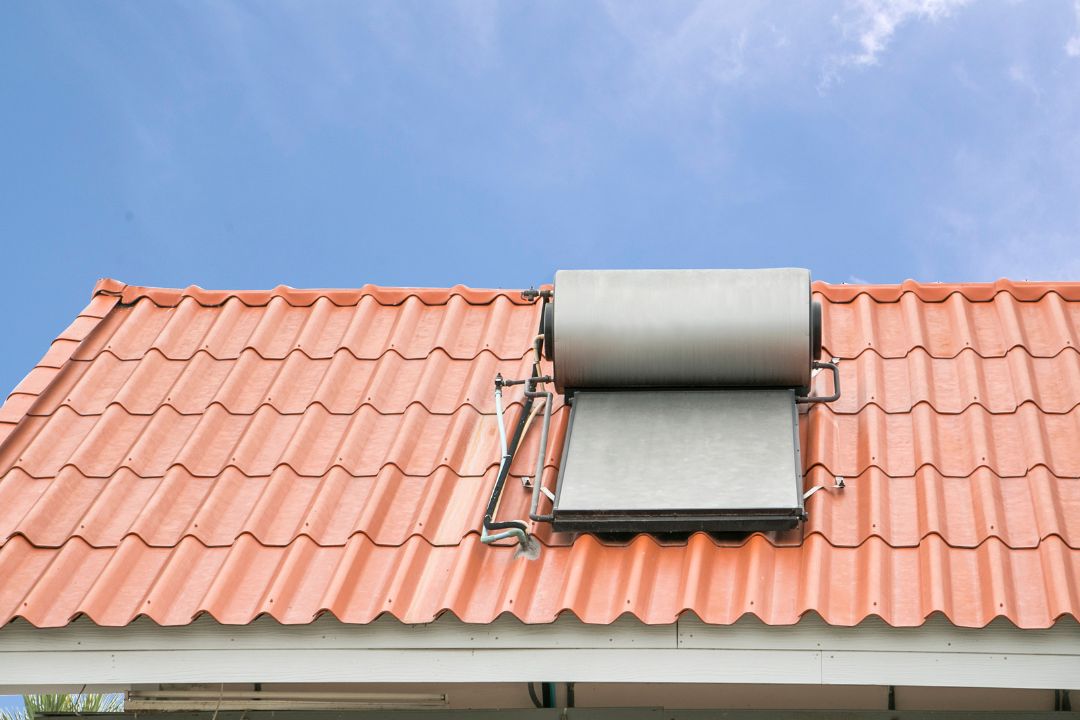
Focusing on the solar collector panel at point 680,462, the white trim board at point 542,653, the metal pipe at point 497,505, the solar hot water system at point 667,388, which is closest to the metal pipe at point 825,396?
the solar hot water system at point 667,388

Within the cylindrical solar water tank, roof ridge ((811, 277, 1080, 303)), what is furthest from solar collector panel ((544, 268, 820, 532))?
roof ridge ((811, 277, 1080, 303))

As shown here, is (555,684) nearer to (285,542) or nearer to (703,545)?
(703,545)

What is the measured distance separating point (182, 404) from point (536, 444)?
164cm

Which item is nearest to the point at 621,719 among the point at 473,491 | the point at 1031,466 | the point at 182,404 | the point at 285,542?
the point at 473,491

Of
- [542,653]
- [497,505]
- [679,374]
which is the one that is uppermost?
[679,374]

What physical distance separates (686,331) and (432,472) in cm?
110

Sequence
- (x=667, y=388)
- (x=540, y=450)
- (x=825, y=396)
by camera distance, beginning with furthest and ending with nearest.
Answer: (x=825, y=396), (x=667, y=388), (x=540, y=450)

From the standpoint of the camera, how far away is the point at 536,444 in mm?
5086

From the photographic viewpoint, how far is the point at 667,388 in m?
5.04

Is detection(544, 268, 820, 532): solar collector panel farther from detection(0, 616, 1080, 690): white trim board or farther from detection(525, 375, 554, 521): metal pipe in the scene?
detection(0, 616, 1080, 690): white trim board

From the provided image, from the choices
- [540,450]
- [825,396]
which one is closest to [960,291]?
[825,396]

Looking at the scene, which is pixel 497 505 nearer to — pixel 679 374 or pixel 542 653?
pixel 542 653

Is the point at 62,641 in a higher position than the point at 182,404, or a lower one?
lower

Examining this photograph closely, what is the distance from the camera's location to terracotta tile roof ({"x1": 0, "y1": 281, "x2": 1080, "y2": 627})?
13.7 feet
